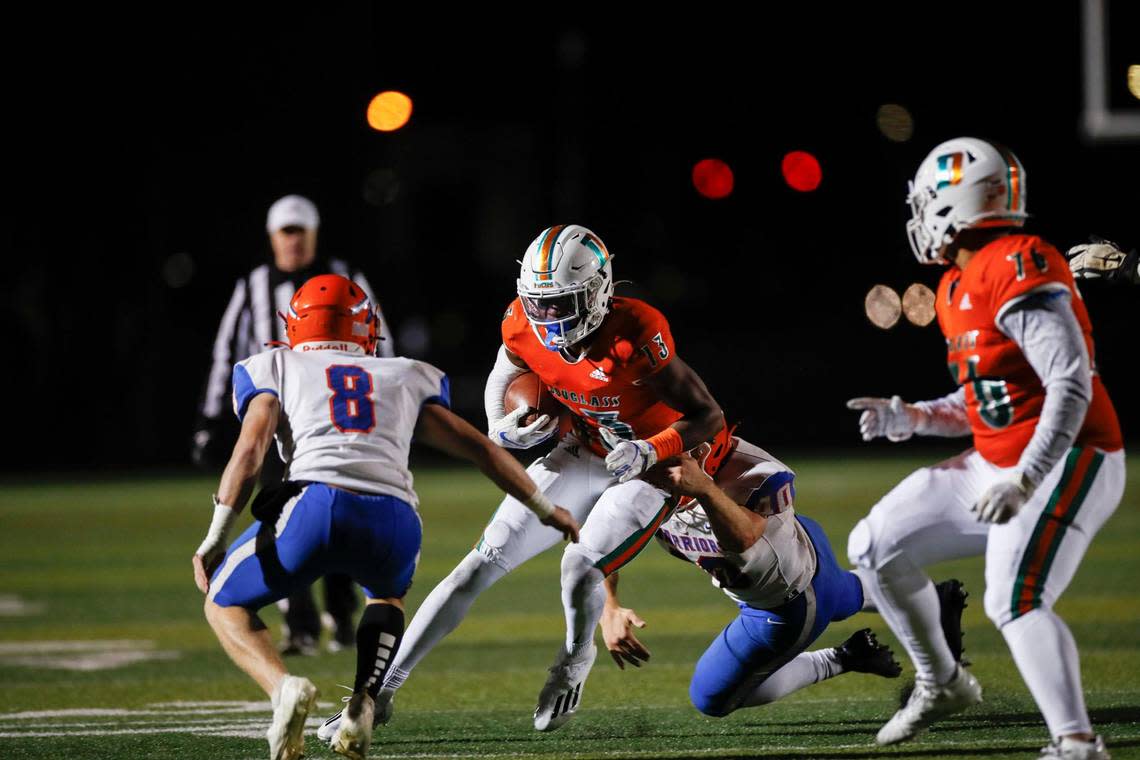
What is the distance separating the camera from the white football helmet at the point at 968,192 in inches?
160

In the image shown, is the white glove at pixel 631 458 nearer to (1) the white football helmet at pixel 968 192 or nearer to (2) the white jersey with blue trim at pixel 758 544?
(2) the white jersey with blue trim at pixel 758 544

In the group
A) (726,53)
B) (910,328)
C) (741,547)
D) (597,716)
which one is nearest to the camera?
→ (741,547)

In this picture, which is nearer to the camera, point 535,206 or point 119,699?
point 119,699

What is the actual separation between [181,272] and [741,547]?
2303cm

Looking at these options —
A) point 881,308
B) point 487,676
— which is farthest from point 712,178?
point 487,676

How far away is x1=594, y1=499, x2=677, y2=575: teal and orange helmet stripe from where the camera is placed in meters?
4.72

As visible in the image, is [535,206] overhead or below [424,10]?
below

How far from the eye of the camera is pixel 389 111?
20.5 metres

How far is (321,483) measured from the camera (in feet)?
13.5

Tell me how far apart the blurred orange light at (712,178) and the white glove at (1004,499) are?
2589 centimetres

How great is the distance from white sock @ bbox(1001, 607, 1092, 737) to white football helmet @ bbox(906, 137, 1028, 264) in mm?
1045

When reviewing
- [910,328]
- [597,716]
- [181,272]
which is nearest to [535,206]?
[181,272]

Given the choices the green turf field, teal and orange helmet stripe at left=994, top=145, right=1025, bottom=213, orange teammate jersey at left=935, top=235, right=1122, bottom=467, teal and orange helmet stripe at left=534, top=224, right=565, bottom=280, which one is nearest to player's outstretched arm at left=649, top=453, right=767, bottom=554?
the green turf field

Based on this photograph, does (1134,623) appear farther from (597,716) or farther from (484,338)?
(484,338)
